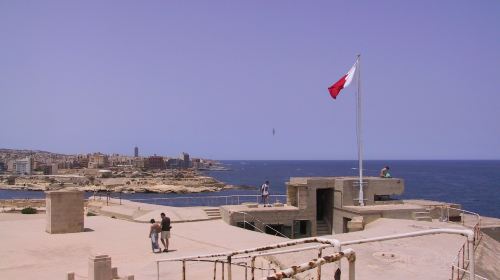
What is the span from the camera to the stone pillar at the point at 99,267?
1211cm

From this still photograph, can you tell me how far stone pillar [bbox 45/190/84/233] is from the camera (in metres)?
20.8

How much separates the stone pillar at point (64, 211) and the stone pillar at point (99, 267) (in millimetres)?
9422

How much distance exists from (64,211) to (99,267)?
9.65 metres

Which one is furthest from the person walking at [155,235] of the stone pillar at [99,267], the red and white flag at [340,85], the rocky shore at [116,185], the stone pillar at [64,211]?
the rocky shore at [116,185]

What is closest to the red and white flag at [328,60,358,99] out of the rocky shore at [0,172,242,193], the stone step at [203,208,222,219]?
the stone step at [203,208,222,219]

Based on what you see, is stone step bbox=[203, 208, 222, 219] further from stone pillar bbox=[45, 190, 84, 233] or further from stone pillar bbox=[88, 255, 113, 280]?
stone pillar bbox=[88, 255, 113, 280]

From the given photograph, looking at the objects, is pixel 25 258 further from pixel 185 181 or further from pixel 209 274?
pixel 185 181

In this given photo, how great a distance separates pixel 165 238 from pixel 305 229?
1180 cm

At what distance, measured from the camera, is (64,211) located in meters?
21.0

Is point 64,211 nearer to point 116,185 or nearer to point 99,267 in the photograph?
point 99,267

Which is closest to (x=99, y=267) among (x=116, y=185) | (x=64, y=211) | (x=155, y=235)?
(x=155, y=235)

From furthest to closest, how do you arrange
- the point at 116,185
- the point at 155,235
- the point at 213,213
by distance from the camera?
the point at 116,185 → the point at 213,213 → the point at 155,235

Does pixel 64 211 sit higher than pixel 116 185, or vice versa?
pixel 64 211

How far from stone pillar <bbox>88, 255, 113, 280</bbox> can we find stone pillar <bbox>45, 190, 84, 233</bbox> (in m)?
9.42
